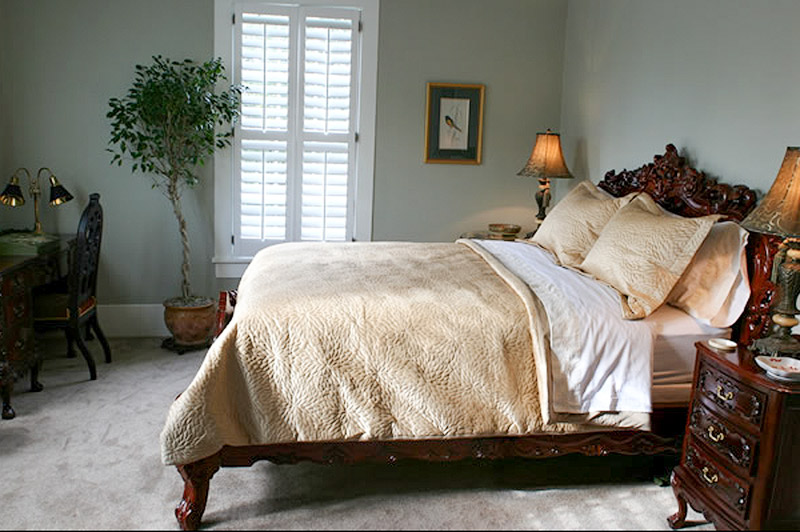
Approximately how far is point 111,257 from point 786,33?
4108 millimetres

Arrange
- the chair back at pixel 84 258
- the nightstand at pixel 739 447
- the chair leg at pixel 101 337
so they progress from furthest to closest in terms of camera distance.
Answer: the chair leg at pixel 101 337, the chair back at pixel 84 258, the nightstand at pixel 739 447

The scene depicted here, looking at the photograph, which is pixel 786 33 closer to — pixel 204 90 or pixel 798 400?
pixel 798 400

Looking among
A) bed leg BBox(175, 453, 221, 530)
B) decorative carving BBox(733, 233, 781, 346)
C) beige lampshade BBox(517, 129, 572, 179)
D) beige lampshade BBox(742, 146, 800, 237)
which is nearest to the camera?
beige lampshade BBox(742, 146, 800, 237)

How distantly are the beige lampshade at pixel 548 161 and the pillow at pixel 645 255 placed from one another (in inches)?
57.2

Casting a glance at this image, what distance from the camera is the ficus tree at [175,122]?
4.23 metres

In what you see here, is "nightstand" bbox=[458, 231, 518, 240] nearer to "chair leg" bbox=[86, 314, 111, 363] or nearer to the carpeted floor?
the carpeted floor

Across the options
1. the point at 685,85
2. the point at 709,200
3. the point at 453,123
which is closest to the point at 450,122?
the point at 453,123

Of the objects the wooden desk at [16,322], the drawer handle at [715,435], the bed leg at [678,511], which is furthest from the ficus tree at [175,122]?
the drawer handle at [715,435]

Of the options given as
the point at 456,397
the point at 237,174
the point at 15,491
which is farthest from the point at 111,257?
the point at 456,397

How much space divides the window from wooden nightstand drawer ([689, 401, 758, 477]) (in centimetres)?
294

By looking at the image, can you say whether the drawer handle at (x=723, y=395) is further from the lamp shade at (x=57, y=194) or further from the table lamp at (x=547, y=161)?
the lamp shade at (x=57, y=194)

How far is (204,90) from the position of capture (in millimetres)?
4449

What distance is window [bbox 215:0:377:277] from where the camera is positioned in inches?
180

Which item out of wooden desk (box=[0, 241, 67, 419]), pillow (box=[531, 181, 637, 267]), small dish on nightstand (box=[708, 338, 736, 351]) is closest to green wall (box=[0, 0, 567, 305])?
wooden desk (box=[0, 241, 67, 419])
